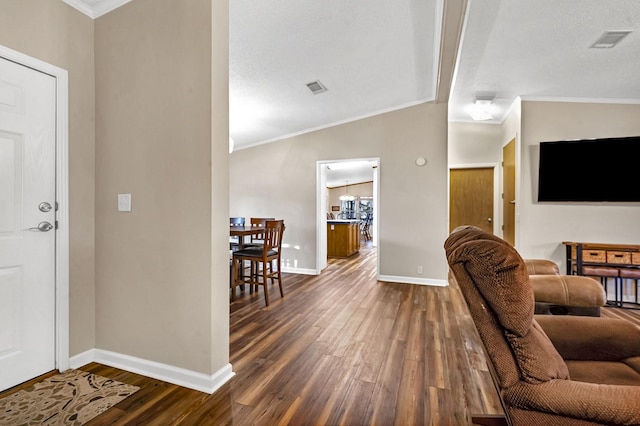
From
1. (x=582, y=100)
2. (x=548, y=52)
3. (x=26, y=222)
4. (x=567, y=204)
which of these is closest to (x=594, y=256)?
(x=567, y=204)

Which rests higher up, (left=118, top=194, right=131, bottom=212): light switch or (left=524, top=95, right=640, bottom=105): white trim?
(left=524, top=95, right=640, bottom=105): white trim

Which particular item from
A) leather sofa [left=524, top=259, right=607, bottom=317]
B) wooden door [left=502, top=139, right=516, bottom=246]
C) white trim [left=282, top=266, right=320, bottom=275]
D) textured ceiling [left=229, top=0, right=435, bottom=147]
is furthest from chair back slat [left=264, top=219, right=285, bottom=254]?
wooden door [left=502, top=139, right=516, bottom=246]

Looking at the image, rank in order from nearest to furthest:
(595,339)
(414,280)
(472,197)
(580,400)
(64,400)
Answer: (580,400) < (595,339) < (64,400) < (414,280) < (472,197)

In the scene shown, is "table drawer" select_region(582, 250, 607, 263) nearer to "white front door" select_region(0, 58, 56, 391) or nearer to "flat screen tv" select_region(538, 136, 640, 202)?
"flat screen tv" select_region(538, 136, 640, 202)

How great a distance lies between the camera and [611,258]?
11.6 ft

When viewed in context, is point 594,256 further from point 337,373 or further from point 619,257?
point 337,373

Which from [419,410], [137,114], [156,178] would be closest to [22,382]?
[156,178]

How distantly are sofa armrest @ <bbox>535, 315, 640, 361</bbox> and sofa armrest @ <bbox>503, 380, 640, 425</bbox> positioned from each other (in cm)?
50

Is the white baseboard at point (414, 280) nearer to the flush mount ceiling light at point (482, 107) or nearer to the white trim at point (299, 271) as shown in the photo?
the white trim at point (299, 271)

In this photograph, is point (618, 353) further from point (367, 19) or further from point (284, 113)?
point (284, 113)

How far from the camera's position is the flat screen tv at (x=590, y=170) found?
143 inches

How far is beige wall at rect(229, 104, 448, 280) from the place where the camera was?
181 inches

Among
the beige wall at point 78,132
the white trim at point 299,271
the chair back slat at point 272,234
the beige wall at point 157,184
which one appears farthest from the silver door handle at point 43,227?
the white trim at point 299,271

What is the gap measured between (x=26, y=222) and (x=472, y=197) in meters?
5.99
